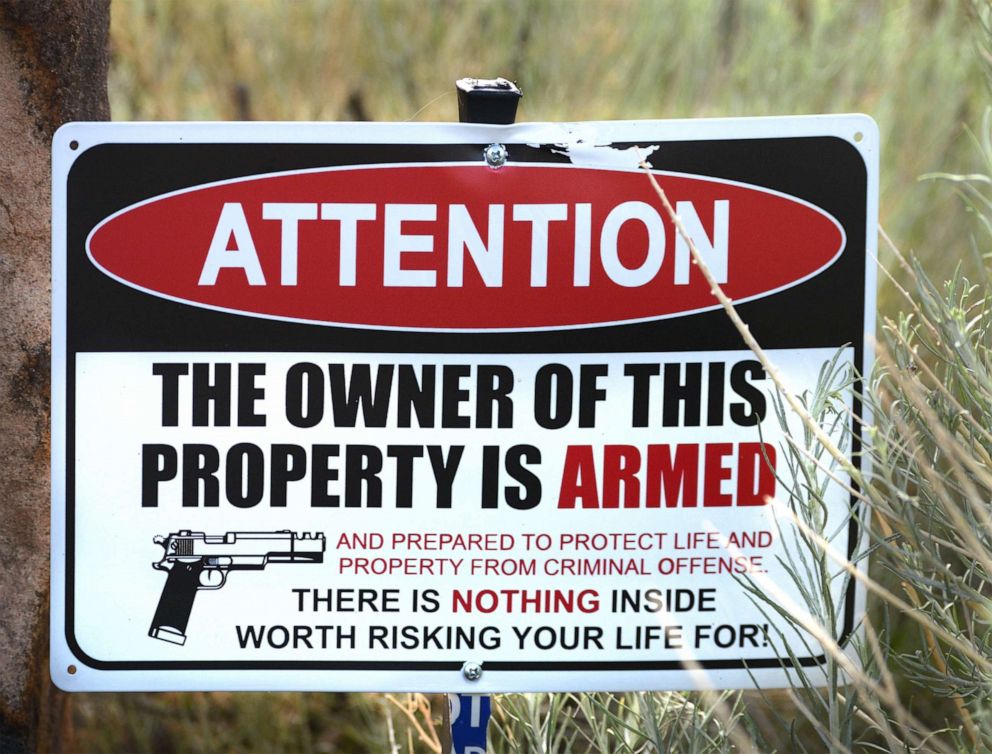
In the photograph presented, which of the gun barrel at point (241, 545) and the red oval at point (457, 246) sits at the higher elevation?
the red oval at point (457, 246)

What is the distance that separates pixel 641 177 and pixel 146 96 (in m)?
2.18

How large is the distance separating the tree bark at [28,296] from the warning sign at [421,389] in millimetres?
57

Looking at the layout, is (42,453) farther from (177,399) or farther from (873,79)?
(873,79)

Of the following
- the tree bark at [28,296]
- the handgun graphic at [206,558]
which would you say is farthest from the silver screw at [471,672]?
the tree bark at [28,296]

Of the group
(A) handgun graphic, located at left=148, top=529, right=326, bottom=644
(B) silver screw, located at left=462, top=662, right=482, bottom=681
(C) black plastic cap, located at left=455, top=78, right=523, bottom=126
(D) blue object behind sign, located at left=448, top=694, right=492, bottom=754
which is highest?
(C) black plastic cap, located at left=455, top=78, right=523, bottom=126

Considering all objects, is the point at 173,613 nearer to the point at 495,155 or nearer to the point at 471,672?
the point at 471,672

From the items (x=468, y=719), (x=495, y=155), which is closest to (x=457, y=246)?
(x=495, y=155)

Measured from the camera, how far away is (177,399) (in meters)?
0.97

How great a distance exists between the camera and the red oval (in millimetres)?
969

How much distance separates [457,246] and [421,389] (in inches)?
5.6

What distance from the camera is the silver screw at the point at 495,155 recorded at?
975 millimetres

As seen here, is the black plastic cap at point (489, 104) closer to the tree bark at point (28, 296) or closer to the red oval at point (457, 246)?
the red oval at point (457, 246)

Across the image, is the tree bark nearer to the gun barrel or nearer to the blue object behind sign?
the gun barrel

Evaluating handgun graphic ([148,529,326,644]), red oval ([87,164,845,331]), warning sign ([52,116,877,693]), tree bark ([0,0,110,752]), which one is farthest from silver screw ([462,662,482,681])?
tree bark ([0,0,110,752])
